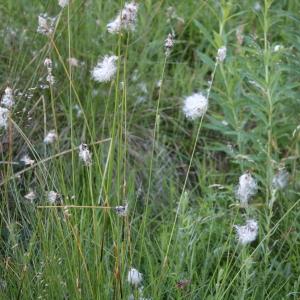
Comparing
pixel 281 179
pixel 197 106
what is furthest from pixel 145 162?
pixel 197 106

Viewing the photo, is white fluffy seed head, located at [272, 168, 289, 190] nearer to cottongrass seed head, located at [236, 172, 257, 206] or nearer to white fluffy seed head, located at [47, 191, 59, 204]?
cottongrass seed head, located at [236, 172, 257, 206]

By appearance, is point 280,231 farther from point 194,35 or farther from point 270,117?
point 194,35

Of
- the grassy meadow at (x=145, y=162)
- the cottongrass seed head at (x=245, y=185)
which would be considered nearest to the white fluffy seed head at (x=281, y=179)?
the grassy meadow at (x=145, y=162)

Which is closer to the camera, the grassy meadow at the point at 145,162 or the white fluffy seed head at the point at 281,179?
the grassy meadow at the point at 145,162

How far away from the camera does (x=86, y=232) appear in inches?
95.8

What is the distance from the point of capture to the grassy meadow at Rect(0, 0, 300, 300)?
2168 millimetres

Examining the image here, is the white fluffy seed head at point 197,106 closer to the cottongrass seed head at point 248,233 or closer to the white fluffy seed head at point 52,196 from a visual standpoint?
the cottongrass seed head at point 248,233

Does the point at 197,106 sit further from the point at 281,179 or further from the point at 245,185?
the point at 281,179

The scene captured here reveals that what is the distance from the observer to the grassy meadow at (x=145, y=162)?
2168mm

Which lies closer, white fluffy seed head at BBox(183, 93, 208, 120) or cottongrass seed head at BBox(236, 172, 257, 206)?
cottongrass seed head at BBox(236, 172, 257, 206)

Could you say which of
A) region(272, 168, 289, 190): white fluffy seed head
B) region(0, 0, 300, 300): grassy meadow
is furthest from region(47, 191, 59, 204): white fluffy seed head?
region(272, 168, 289, 190): white fluffy seed head

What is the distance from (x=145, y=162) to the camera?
127 inches

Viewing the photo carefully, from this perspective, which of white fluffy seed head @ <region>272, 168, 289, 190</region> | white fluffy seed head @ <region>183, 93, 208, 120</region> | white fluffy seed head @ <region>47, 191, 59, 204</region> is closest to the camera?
white fluffy seed head @ <region>47, 191, 59, 204</region>

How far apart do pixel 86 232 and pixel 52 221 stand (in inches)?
8.0
